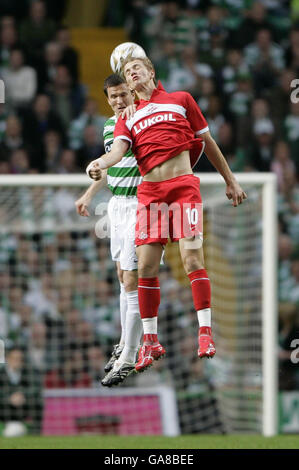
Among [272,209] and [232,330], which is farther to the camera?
[232,330]

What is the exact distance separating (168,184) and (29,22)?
379 inches

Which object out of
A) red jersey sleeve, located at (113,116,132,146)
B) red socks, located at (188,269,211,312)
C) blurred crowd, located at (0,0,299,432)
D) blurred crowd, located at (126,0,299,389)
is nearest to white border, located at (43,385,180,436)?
blurred crowd, located at (0,0,299,432)

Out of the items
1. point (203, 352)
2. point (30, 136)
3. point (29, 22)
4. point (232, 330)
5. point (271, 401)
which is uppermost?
point (29, 22)

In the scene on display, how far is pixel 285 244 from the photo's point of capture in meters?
13.9

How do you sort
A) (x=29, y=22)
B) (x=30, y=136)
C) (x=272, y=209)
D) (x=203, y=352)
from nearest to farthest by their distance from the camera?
(x=203, y=352) → (x=272, y=209) → (x=30, y=136) → (x=29, y=22)

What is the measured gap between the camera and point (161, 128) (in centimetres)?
645

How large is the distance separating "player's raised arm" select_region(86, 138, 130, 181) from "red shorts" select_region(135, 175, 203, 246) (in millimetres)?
302

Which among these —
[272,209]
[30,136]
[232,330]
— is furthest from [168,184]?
[30,136]

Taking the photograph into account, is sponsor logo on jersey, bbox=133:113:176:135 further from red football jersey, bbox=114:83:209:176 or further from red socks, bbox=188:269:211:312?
red socks, bbox=188:269:211:312

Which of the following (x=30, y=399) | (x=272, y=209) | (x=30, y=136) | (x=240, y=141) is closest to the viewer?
(x=272, y=209)

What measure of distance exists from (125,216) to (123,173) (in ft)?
0.96

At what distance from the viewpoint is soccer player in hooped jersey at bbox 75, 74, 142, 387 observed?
6.80 meters

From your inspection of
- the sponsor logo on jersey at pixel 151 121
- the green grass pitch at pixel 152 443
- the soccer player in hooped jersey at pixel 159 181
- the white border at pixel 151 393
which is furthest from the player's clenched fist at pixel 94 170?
the white border at pixel 151 393
